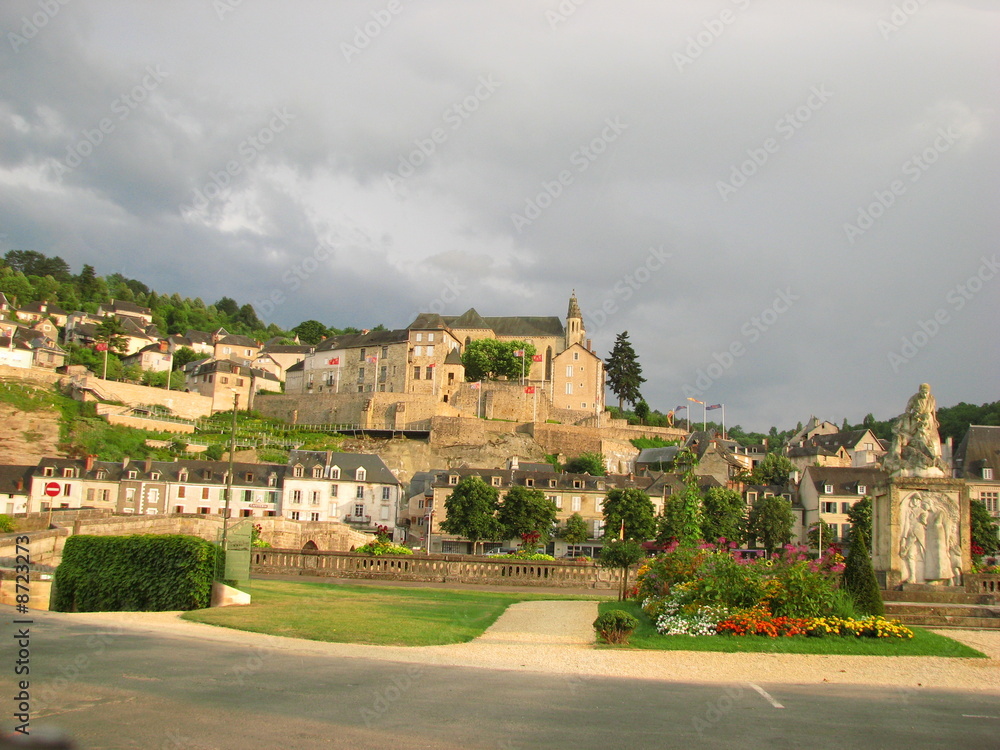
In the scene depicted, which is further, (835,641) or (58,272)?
(58,272)

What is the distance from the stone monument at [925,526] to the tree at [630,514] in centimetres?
3803

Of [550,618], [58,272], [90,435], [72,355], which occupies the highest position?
[58,272]

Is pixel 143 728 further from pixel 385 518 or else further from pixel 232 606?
pixel 385 518

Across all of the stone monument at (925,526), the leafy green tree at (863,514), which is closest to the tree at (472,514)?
the leafy green tree at (863,514)

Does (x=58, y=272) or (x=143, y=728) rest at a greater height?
(x=58, y=272)

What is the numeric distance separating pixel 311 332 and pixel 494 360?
6613cm

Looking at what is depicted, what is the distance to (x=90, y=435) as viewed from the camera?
8562cm

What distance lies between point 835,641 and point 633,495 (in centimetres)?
4751

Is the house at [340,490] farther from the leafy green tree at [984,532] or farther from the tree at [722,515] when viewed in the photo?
the leafy green tree at [984,532]

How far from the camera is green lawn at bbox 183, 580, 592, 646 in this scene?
718 inches

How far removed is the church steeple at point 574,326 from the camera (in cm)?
12588

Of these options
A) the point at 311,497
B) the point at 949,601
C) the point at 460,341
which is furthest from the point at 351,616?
the point at 460,341

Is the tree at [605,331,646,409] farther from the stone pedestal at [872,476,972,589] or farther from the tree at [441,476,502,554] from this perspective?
the stone pedestal at [872,476,972,589]

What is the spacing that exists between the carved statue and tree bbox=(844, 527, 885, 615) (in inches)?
246
